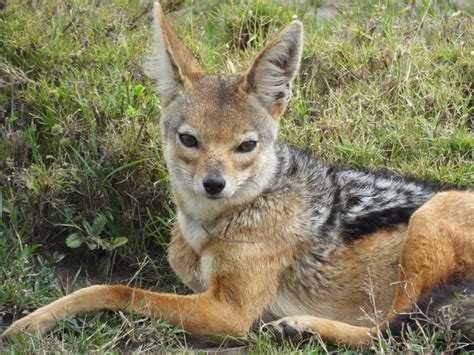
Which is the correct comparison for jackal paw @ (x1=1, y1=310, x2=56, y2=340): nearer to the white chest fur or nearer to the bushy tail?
the white chest fur

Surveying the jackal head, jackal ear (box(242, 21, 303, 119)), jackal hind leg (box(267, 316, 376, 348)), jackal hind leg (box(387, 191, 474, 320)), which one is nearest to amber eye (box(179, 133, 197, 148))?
the jackal head

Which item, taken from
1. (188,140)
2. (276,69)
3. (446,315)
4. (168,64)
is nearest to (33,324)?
(188,140)

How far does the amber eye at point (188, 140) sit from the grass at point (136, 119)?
119 centimetres

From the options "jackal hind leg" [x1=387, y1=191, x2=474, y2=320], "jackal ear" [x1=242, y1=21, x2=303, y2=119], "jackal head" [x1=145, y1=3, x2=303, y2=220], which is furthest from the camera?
"jackal ear" [x1=242, y1=21, x2=303, y2=119]

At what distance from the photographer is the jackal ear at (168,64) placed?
6.41 m

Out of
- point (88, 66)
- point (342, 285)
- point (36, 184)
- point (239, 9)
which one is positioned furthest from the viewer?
point (239, 9)

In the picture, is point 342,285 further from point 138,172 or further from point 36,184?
point 36,184

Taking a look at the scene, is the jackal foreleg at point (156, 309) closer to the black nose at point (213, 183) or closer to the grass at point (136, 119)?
A: the grass at point (136, 119)

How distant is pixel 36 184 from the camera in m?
7.29

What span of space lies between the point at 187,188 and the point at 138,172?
128 cm

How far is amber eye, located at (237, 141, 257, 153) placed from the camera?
20.6 ft

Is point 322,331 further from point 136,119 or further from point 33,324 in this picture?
point 136,119

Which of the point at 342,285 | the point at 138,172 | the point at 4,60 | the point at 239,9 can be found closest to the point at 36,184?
the point at 138,172

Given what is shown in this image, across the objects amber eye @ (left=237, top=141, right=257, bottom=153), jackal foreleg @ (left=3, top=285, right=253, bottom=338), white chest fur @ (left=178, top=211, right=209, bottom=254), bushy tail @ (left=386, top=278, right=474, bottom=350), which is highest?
amber eye @ (left=237, top=141, right=257, bottom=153)
